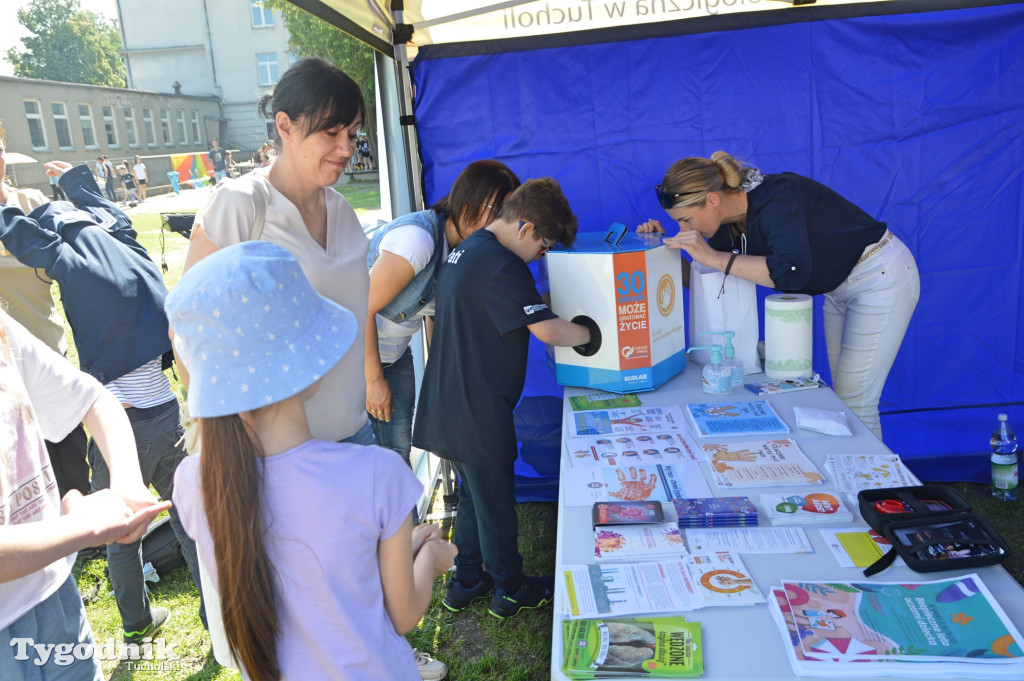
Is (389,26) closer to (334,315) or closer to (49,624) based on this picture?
(334,315)

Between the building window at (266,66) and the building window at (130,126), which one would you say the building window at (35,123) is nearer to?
the building window at (130,126)

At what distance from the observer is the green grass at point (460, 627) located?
2.17 m

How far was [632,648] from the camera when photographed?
1052 mm

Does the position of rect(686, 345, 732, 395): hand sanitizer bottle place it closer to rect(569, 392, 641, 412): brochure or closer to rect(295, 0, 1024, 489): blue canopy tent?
rect(569, 392, 641, 412): brochure

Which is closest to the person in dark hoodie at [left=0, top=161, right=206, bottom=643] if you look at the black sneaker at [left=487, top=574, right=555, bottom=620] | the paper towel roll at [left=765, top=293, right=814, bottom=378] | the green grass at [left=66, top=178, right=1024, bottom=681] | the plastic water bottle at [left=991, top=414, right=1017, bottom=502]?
the green grass at [left=66, top=178, right=1024, bottom=681]

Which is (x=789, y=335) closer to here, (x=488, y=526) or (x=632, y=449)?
(x=632, y=449)

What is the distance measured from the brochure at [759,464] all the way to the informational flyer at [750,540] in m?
0.18

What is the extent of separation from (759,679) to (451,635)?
1.52 meters

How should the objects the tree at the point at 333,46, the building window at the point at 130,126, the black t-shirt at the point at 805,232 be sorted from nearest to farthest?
the black t-shirt at the point at 805,232 → the tree at the point at 333,46 → the building window at the point at 130,126

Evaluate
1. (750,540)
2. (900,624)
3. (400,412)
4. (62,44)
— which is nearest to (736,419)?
(750,540)

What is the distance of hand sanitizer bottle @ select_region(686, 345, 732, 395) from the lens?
2115 millimetres

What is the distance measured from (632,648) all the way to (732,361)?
1.32 meters

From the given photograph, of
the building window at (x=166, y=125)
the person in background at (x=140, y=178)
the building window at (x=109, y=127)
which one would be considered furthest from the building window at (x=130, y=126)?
the person in background at (x=140, y=178)

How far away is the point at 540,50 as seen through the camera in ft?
9.30
